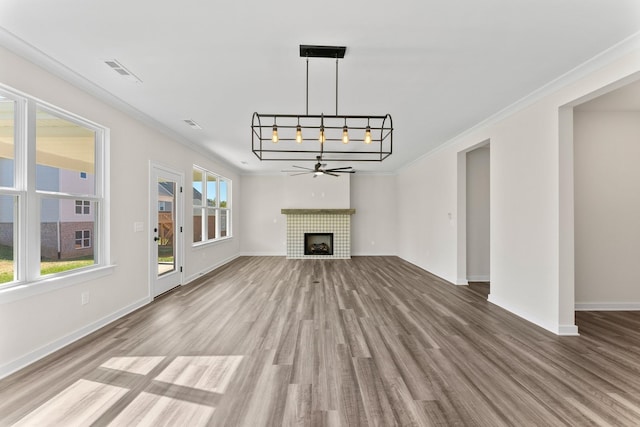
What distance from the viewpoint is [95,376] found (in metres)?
2.24

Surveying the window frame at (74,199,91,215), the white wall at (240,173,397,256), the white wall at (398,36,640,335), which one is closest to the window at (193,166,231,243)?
the white wall at (240,173,397,256)

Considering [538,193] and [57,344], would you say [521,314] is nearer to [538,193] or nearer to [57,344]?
[538,193]

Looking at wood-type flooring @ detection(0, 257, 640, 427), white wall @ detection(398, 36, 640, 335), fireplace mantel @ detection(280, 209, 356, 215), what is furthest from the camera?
fireplace mantel @ detection(280, 209, 356, 215)

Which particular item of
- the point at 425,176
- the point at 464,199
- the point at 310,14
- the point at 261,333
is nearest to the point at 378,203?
the point at 425,176

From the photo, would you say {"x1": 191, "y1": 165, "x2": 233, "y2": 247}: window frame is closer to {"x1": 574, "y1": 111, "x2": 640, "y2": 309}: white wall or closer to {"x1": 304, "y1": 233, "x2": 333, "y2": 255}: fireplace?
{"x1": 304, "y1": 233, "x2": 333, "y2": 255}: fireplace

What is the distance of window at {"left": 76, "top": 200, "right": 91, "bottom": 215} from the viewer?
121 inches

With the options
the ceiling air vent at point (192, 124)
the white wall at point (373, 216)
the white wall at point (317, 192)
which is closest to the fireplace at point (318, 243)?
the white wall at point (373, 216)

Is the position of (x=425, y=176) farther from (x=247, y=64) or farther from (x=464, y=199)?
(x=247, y=64)

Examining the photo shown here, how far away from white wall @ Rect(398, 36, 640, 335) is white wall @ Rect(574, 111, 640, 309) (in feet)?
2.63

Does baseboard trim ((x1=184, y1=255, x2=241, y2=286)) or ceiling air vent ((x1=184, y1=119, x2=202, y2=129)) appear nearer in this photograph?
ceiling air vent ((x1=184, y1=119, x2=202, y2=129))

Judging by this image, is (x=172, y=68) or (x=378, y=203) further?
(x=378, y=203)

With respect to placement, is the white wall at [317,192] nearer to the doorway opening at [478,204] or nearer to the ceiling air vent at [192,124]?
the doorway opening at [478,204]

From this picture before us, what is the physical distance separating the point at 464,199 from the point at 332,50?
12.8 ft

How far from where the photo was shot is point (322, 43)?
2.34m
